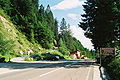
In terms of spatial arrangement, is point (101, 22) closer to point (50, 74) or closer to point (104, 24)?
point (104, 24)

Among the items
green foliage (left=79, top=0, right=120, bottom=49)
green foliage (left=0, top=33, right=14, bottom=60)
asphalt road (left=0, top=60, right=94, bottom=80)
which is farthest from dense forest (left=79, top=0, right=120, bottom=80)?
green foliage (left=0, top=33, right=14, bottom=60)

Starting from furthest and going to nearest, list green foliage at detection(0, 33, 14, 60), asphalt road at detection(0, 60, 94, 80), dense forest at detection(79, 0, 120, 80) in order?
1. green foliage at detection(0, 33, 14, 60)
2. dense forest at detection(79, 0, 120, 80)
3. asphalt road at detection(0, 60, 94, 80)

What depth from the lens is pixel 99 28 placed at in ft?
96.8

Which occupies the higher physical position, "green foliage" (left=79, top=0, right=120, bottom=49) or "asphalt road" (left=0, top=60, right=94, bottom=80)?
"green foliage" (left=79, top=0, right=120, bottom=49)

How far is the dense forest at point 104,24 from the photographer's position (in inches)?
1050

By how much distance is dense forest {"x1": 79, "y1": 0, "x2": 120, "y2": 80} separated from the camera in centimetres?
2667

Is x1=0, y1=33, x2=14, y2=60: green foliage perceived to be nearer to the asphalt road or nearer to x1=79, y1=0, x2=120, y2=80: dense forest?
x1=79, y1=0, x2=120, y2=80: dense forest

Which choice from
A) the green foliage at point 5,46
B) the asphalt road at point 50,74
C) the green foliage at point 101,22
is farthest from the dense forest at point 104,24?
the green foliage at point 5,46

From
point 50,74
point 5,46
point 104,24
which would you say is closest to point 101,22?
point 104,24

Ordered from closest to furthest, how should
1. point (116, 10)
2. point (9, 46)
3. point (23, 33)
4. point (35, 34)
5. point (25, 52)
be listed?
point (116, 10) < point (9, 46) < point (25, 52) < point (23, 33) < point (35, 34)

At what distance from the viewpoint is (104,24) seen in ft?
93.1

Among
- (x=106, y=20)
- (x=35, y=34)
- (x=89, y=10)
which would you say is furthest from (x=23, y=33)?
(x=106, y=20)

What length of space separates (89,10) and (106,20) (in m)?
5.97

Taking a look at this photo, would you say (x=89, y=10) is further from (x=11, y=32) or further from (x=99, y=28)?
(x=11, y=32)
